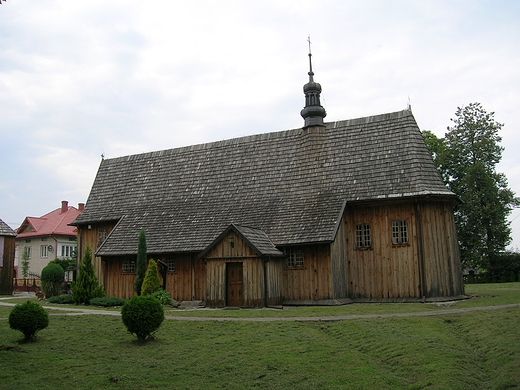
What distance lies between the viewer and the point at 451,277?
23.2m

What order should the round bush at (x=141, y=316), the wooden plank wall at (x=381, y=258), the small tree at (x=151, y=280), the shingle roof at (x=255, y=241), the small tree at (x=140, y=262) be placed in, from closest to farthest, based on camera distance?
the round bush at (x=141, y=316)
the shingle roof at (x=255, y=241)
the wooden plank wall at (x=381, y=258)
the small tree at (x=151, y=280)
the small tree at (x=140, y=262)

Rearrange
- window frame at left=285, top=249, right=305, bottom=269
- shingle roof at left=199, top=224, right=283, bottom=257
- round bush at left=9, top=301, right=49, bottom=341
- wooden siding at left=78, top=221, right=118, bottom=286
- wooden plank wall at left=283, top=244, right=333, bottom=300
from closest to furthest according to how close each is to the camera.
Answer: round bush at left=9, top=301, right=49, bottom=341 < shingle roof at left=199, top=224, right=283, bottom=257 < wooden plank wall at left=283, top=244, right=333, bottom=300 < window frame at left=285, top=249, right=305, bottom=269 < wooden siding at left=78, top=221, right=118, bottom=286

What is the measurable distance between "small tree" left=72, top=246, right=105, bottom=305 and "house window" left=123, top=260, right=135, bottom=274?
2.06m

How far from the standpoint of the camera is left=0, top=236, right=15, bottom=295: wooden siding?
34875mm

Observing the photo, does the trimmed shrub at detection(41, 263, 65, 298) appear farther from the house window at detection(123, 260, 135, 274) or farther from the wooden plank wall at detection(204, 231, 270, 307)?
the wooden plank wall at detection(204, 231, 270, 307)

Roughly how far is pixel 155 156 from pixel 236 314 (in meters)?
15.7

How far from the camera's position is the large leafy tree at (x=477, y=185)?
38.9 meters

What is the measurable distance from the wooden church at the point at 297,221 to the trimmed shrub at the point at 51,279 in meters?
1.96

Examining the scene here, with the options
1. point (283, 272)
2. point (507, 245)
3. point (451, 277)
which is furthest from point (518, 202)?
point (283, 272)

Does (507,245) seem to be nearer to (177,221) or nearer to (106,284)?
(177,221)

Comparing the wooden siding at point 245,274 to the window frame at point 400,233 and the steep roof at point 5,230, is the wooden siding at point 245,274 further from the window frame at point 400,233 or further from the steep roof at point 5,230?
the steep roof at point 5,230

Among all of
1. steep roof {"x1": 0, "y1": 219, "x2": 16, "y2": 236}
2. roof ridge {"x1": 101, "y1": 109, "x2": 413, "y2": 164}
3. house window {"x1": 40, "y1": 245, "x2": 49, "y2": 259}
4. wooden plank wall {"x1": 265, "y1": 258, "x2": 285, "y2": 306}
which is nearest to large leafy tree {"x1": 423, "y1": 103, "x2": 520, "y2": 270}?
roof ridge {"x1": 101, "y1": 109, "x2": 413, "y2": 164}

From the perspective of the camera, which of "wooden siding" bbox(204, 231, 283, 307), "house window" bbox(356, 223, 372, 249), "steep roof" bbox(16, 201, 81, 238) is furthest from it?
"steep roof" bbox(16, 201, 81, 238)

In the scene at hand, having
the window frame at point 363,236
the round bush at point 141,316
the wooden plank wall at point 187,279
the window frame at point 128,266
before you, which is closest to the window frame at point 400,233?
the window frame at point 363,236
